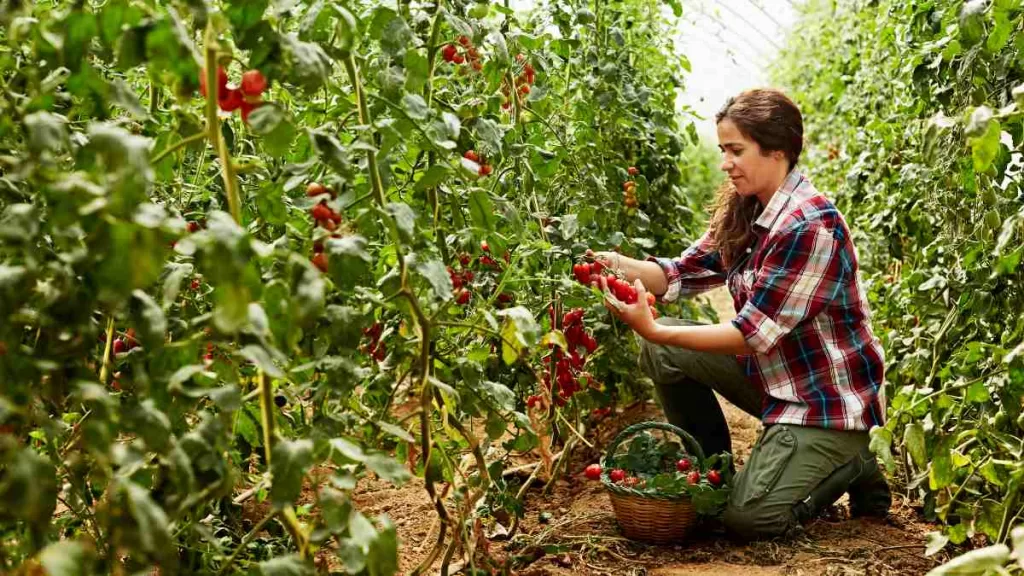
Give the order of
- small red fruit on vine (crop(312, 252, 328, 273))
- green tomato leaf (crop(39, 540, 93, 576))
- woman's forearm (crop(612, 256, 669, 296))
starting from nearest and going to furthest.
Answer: green tomato leaf (crop(39, 540, 93, 576)) → small red fruit on vine (crop(312, 252, 328, 273)) → woman's forearm (crop(612, 256, 669, 296))

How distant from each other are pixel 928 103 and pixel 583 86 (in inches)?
34.8

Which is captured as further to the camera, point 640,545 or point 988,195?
point 640,545

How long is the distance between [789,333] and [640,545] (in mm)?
607

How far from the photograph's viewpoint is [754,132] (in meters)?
2.31

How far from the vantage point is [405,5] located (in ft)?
5.36

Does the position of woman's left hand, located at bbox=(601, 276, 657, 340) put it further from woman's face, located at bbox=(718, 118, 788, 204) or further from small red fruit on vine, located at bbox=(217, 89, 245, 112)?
small red fruit on vine, located at bbox=(217, 89, 245, 112)

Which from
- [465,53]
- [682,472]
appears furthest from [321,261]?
[682,472]

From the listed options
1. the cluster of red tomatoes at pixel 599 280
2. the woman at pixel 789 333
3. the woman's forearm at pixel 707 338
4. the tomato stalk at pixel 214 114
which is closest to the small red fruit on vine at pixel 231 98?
the tomato stalk at pixel 214 114

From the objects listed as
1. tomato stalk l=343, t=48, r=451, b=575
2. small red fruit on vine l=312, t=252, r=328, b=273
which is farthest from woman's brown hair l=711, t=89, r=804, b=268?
small red fruit on vine l=312, t=252, r=328, b=273

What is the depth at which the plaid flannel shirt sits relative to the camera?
222cm

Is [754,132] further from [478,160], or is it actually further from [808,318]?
[478,160]

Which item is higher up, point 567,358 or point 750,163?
point 750,163

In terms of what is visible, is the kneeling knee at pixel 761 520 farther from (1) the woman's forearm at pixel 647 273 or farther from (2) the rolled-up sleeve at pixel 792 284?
(1) the woman's forearm at pixel 647 273

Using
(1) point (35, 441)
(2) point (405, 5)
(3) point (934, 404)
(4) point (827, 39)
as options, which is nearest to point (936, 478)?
(3) point (934, 404)
